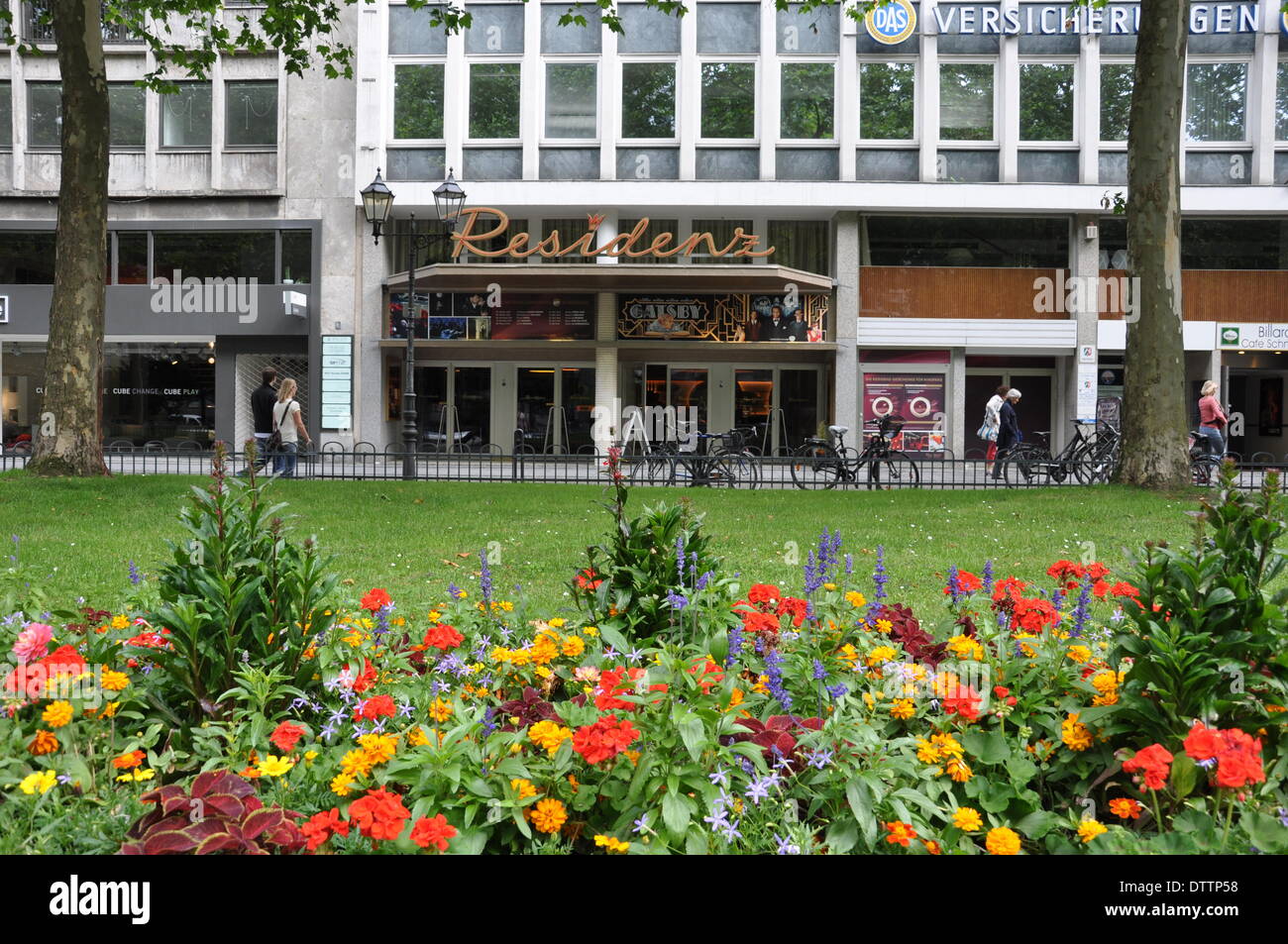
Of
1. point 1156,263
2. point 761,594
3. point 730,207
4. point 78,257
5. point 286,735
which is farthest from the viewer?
point 730,207

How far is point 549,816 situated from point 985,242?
26673mm

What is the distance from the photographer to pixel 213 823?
7.51 feet

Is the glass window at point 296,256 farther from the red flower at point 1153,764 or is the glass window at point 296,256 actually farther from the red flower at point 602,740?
the red flower at point 1153,764

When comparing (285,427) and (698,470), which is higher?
(285,427)

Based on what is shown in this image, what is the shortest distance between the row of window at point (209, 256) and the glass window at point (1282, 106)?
24.0 metres

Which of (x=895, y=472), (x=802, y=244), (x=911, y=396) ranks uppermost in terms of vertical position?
(x=802, y=244)

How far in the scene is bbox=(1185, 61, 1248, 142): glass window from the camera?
25922 mm

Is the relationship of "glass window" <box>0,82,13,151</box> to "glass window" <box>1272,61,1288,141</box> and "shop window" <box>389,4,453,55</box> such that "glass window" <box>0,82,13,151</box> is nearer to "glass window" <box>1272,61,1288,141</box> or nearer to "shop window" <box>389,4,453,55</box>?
"shop window" <box>389,4,453,55</box>

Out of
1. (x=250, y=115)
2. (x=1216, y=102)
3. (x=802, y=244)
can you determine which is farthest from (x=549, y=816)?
(x=1216, y=102)

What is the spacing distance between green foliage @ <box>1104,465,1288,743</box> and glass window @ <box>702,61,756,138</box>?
81.6 ft

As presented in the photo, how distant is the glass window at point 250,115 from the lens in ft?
90.5

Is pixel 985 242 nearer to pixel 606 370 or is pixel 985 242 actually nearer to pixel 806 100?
pixel 806 100
